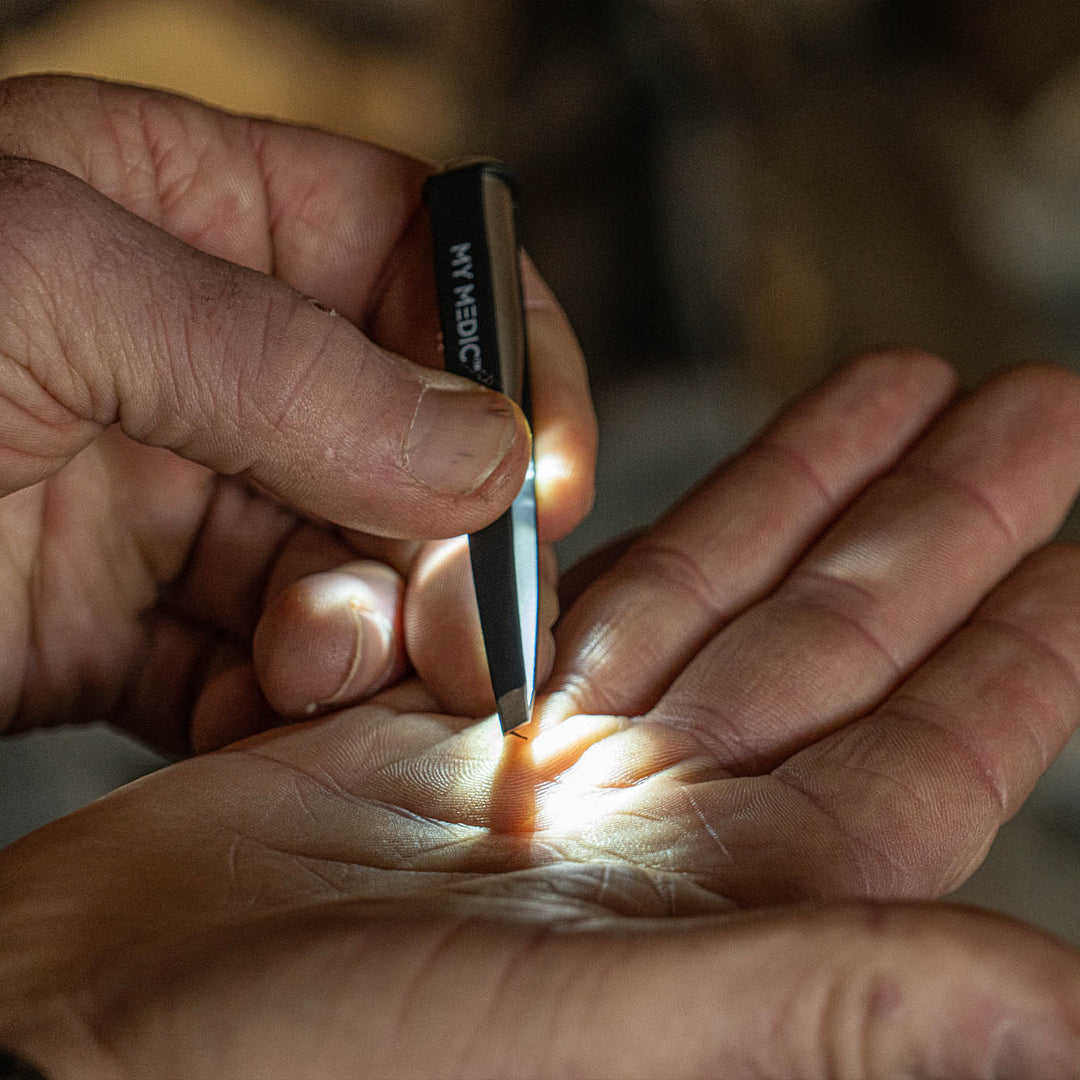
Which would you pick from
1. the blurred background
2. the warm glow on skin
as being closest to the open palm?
the warm glow on skin

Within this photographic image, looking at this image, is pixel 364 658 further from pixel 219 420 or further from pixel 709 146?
pixel 709 146

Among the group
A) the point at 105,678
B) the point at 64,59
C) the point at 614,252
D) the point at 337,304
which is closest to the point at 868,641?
the point at 337,304

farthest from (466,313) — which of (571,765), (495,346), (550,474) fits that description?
(571,765)

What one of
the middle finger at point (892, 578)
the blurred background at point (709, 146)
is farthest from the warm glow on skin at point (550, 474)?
the blurred background at point (709, 146)

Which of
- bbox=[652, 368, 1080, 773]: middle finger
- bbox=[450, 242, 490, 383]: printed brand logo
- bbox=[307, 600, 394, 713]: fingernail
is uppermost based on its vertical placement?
bbox=[450, 242, 490, 383]: printed brand logo

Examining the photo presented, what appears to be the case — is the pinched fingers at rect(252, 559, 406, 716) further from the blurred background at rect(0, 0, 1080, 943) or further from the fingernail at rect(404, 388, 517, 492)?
the blurred background at rect(0, 0, 1080, 943)

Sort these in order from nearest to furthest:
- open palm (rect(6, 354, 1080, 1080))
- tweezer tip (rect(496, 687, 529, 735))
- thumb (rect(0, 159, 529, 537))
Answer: open palm (rect(6, 354, 1080, 1080)) → thumb (rect(0, 159, 529, 537)) → tweezer tip (rect(496, 687, 529, 735))
